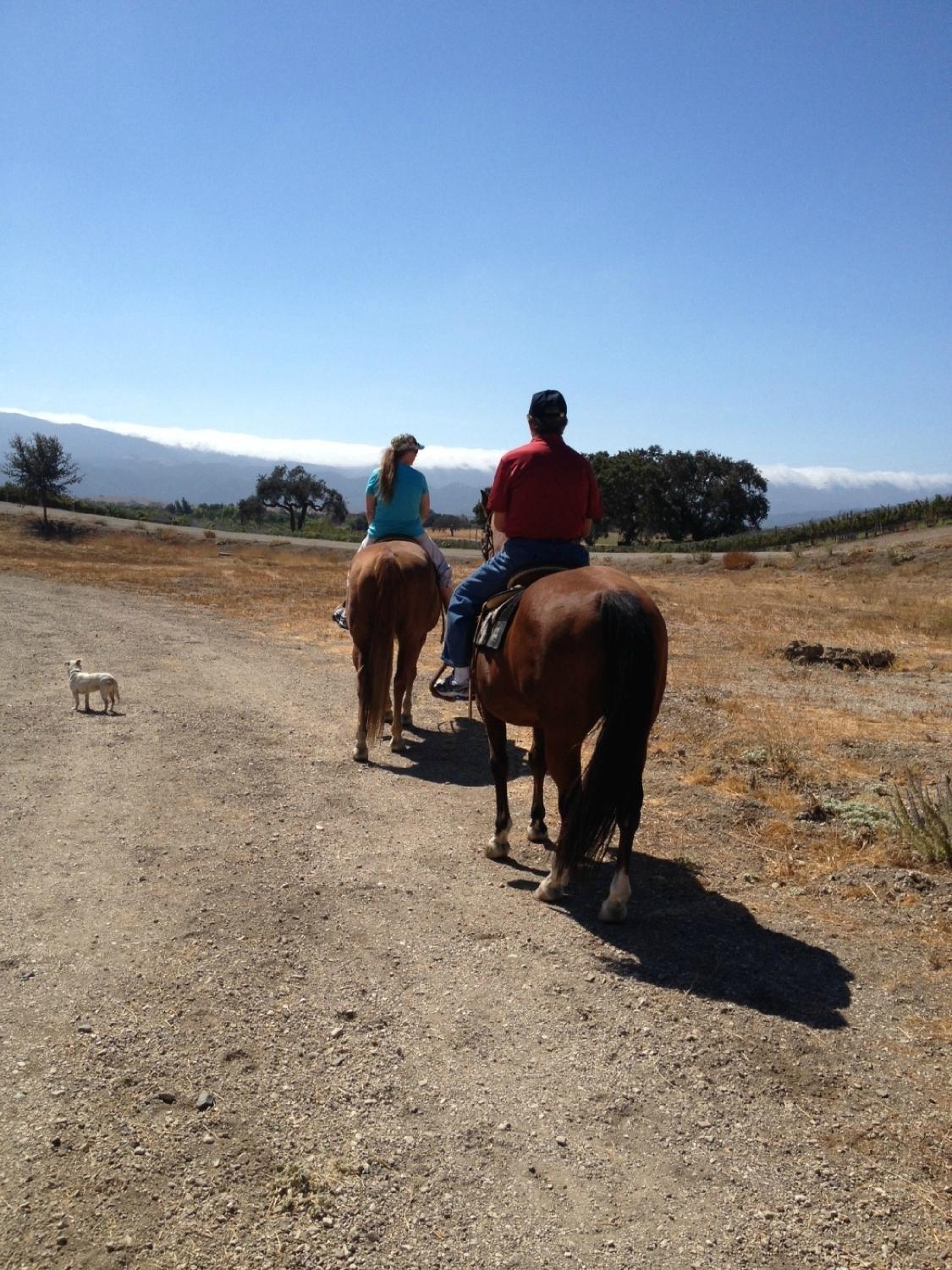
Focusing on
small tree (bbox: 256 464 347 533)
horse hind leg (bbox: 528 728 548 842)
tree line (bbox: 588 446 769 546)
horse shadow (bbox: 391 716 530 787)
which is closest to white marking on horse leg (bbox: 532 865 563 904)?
horse hind leg (bbox: 528 728 548 842)

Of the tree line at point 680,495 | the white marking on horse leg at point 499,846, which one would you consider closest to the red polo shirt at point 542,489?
the white marking on horse leg at point 499,846

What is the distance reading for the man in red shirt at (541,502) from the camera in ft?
19.1

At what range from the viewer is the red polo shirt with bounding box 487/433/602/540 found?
581 cm

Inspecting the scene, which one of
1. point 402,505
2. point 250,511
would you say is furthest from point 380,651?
point 250,511

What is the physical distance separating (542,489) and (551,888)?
8.52 feet

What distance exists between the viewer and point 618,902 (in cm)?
494

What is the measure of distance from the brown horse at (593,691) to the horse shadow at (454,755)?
8.88 feet

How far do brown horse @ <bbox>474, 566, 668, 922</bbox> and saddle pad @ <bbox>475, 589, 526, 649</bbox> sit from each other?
5.9 inches

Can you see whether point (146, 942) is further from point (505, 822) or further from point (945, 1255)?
point (945, 1255)

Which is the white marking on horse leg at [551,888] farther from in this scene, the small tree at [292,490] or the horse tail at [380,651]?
the small tree at [292,490]

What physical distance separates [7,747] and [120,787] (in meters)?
1.75

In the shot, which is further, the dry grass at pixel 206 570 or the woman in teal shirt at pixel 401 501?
the dry grass at pixel 206 570

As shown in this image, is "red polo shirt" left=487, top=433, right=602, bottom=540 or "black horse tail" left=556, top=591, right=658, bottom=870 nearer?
"black horse tail" left=556, top=591, right=658, bottom=870

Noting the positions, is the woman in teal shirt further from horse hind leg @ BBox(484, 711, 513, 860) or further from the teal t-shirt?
horse hind leg @ BBox(484, 711, 513, 860)
